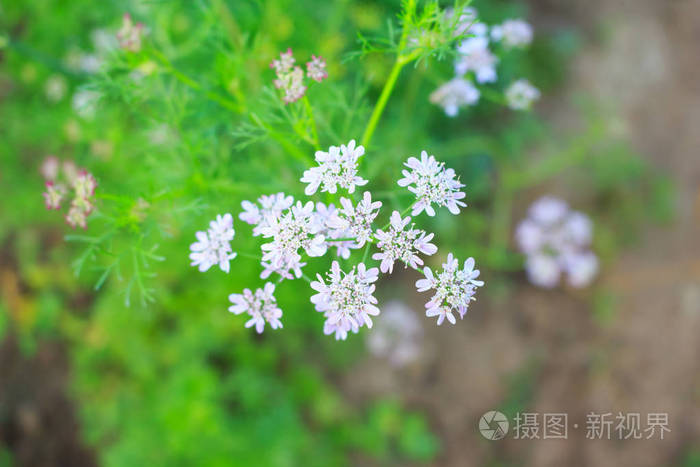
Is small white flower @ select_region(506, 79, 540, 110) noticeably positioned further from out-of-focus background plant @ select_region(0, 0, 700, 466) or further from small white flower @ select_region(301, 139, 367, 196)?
small white flower @ select_region(301, 139, 367, 196)

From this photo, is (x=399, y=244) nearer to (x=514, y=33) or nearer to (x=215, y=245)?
(x=215, y=245)

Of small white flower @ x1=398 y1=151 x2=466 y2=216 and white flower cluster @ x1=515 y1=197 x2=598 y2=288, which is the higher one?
white flower cluster @ x1=515 y1=197 x2=598 y2=288

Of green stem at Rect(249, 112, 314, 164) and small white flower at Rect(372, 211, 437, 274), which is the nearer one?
small white flower at Rect(372, 211, 437, 274)

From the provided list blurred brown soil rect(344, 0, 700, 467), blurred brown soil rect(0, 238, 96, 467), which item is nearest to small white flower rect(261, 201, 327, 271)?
blurred brown soil rect(344, 0, 700, 467)

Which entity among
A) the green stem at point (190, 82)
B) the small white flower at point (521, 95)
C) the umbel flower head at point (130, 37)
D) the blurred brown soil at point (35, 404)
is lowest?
the blurred brown soil at point (35, 404)

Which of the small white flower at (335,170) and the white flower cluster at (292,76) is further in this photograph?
the white flower cluster at (292,76)

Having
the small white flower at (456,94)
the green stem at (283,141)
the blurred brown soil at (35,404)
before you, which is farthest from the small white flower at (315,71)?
the blurred brown soil at (35,404)

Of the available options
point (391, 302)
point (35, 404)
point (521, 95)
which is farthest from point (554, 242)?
point (35, 404)

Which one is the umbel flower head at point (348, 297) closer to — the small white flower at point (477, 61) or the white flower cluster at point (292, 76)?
the white flower cluster at point (292, 76)
